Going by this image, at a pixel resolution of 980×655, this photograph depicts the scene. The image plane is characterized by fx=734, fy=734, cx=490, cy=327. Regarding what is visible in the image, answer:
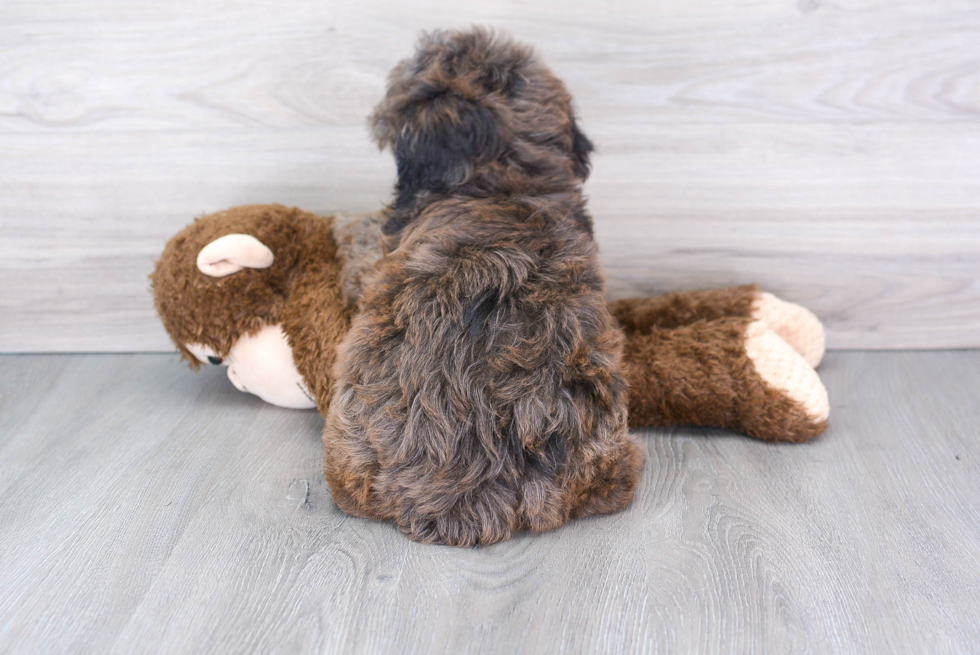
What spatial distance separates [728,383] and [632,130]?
0.50 m

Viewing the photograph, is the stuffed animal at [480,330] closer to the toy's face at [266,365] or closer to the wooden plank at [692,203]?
the toy's face at [266,365]

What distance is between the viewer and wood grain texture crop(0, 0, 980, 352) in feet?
4.20

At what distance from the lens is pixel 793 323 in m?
1.31

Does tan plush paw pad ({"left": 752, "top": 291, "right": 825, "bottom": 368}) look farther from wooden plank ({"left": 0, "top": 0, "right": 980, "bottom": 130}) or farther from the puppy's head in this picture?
the puppy's head

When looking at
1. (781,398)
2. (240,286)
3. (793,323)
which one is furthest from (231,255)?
(793,323)

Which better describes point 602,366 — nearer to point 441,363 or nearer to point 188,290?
point 441,363

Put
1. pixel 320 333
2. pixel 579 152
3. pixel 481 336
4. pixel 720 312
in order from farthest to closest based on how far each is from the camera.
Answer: pixel 720 312 < pixel 320 333 < pixel 579 152 < pixel 481 336

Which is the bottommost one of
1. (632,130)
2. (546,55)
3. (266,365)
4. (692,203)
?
(266,365)

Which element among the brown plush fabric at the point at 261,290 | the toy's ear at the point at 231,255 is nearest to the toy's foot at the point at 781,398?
the brown plush fabric at the point at 261,290

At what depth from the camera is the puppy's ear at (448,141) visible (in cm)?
91

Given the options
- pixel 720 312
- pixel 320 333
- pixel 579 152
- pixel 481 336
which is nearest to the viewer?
pixel 481 336

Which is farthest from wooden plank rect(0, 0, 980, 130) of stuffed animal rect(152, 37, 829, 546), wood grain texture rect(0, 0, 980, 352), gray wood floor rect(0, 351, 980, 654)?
gray wood floor rect(0, 351, 980, 654)

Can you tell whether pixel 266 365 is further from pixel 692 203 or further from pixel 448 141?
pixel 692 203

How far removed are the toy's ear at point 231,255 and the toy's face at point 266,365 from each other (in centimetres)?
11
